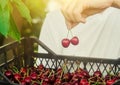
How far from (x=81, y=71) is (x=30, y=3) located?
0.63 m

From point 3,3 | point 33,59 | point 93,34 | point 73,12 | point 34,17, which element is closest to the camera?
point 3,3

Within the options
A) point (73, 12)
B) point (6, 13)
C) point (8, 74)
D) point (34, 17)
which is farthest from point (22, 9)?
point (34, 17)

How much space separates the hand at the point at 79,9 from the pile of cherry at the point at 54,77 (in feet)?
0.51

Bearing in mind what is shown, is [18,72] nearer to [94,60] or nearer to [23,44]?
[23,44]

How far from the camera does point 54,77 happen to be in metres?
1.21

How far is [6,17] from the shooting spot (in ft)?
2.82

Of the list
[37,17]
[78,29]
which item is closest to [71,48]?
[78,29]

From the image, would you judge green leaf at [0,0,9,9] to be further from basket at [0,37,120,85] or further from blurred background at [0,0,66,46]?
blurred background at [0,0,66,46]

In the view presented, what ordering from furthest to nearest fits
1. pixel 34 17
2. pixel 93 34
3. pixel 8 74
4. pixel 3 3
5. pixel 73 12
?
1. pixel 34 17
2. pixel 93 34
3. pixel 8 74
4. pixel 73 12
5. pixel 3 3

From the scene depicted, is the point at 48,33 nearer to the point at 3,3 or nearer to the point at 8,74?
the point at 8,74

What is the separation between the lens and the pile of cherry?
3.75 feet

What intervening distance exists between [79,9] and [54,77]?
0.22 meters

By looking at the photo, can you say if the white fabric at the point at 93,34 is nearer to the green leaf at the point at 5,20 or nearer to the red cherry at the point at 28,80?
the red cherry at the point at 28,80

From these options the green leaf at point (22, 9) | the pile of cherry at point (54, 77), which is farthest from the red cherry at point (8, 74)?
the green leaf at point (22, 9)
